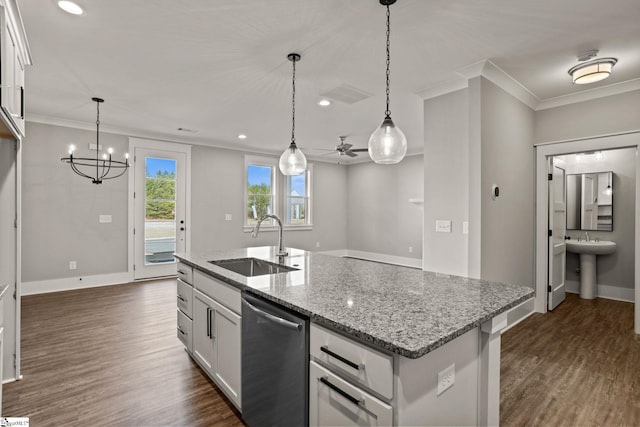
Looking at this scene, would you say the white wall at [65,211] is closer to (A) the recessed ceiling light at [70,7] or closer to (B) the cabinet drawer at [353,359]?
(A) the recessed ceiling light at [70,7]

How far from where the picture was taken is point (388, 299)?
1538 mm

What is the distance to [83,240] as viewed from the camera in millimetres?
5113

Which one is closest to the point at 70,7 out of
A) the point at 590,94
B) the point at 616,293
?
the point at 590,94

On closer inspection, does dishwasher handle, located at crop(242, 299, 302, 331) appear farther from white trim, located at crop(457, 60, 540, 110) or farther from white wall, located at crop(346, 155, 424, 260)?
→ white wall, located at crop(346, 155, 424, 260)

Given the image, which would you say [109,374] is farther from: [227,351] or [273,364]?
[273,364]

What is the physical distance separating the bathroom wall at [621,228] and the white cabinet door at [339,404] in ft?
17.6

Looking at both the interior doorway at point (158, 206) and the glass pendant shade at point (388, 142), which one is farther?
the interior doorway at point (158, 206)

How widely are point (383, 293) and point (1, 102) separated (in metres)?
2.16

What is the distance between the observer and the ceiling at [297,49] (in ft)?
7.14

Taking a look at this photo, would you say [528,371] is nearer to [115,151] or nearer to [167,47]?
[167,47]

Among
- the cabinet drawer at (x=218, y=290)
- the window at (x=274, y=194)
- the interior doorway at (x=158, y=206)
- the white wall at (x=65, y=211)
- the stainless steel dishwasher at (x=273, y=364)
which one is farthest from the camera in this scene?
the window at (x=274, y=194)

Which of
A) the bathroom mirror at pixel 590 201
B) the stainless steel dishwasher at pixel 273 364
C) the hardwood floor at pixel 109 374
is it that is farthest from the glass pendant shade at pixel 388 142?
the bathroom mirror at pixel 590 201

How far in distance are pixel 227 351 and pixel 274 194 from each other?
561 cm

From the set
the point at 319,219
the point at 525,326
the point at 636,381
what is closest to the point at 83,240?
the point at 319,219
